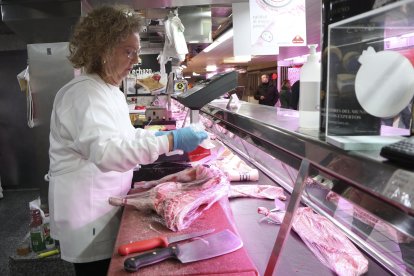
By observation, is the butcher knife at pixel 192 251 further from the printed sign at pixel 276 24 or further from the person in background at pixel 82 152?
the printed sign at pixel 276 24

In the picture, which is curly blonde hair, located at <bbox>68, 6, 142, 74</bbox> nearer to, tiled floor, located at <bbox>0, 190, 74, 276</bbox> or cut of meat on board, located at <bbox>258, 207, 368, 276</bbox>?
cut of meat on board, located at <bbox>258, 207, 368, 276</bbox>

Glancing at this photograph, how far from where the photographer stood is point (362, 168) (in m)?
0.80

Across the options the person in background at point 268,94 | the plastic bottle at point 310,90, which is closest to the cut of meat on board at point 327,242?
the plastic bottle at point 310,90

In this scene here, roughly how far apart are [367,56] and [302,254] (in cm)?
98

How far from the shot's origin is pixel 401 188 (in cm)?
67

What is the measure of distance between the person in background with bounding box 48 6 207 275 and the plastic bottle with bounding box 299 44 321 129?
69 centimetres

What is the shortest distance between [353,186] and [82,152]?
1372mm

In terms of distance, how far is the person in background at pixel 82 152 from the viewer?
1.87 metres

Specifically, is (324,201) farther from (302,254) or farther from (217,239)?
(217,239)

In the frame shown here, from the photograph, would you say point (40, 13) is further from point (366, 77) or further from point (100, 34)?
point (366, 77)

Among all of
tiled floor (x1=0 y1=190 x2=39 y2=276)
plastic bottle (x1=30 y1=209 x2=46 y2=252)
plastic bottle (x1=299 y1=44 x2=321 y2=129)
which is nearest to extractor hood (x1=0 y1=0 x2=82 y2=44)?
plastic bottle (x1=30 y1=209 x2=46 y2=252)

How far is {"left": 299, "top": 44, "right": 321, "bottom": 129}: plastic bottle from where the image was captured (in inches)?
48.8

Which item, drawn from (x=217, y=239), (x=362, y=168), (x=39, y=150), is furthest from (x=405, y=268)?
(x=39, y=150)

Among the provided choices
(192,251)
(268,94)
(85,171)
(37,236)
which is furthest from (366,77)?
(268,94)
